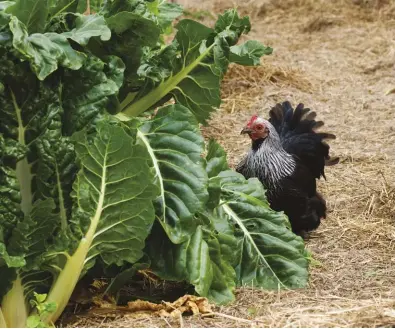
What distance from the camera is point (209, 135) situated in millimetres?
7047

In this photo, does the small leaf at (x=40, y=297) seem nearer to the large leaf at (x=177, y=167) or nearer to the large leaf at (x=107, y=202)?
the large leaf at (x=107, y=202)

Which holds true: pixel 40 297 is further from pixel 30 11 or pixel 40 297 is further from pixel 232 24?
pixel 232 24

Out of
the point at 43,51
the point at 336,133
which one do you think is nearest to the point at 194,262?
the point at 43,51

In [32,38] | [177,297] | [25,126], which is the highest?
[32,38]

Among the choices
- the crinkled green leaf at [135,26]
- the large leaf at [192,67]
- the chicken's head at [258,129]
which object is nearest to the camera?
the crinkled green leaf at [135,26]

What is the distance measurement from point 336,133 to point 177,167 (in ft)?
12.5

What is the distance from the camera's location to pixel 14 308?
11.6ft

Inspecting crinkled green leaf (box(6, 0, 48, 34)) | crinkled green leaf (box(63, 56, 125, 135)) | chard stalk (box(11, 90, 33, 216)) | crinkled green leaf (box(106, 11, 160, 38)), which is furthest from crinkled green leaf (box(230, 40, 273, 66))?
chard stalk (box(11, 90, 33, 216))

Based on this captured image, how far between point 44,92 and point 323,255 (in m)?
2.06

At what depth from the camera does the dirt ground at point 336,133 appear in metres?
3.67

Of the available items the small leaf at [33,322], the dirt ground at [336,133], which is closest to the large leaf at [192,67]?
the dirt ground at [336,133]

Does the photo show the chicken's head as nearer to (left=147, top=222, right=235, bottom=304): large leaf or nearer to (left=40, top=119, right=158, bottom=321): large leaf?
(left=147, top=222, right=235, bottom=304): large leaf

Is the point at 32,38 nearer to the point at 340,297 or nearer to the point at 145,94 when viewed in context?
the point at 145,94

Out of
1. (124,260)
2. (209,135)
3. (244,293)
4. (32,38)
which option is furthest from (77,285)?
(209,135)
